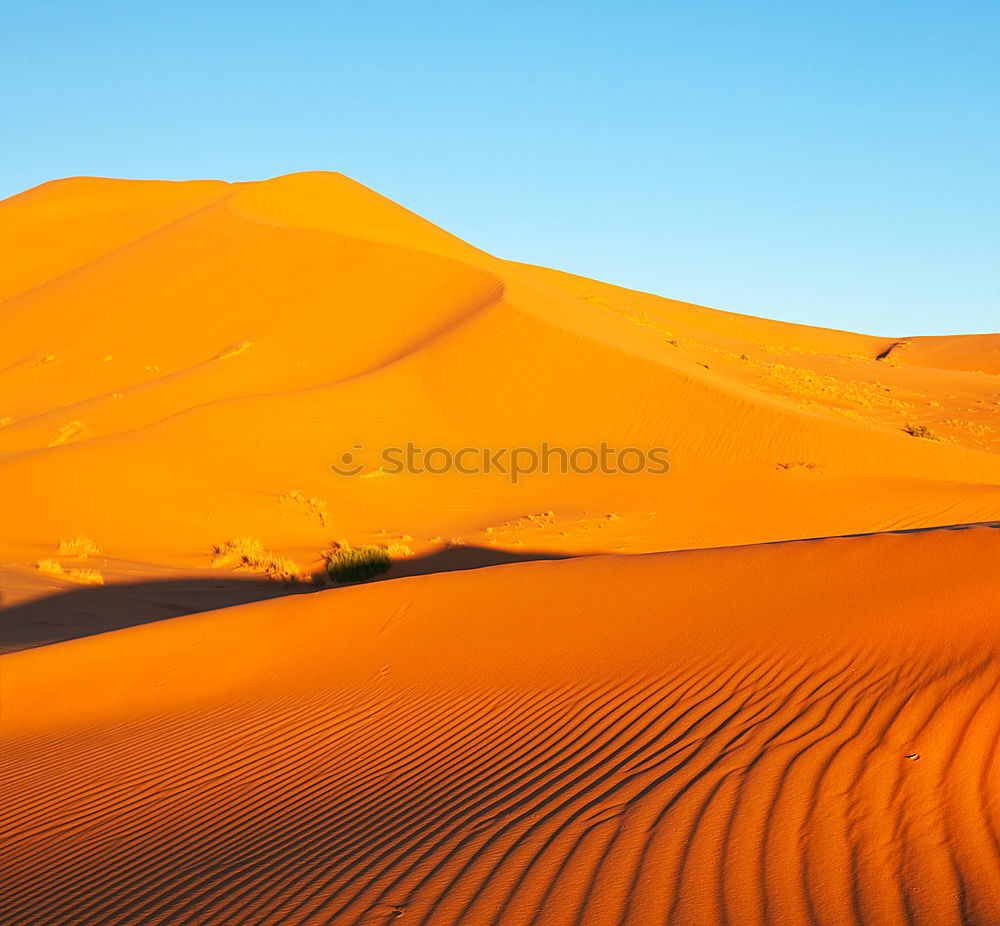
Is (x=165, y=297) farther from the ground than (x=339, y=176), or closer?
closer

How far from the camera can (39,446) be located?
918 inches

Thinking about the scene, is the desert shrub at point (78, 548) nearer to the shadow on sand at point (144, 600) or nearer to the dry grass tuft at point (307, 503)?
the shadow on sand at point (144, 600)

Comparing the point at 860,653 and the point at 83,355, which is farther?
the point at 83,355

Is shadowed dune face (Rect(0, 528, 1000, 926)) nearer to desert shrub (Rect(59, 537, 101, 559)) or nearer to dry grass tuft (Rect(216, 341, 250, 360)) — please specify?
desert shrub (Rect(59, 537, 101, 559))

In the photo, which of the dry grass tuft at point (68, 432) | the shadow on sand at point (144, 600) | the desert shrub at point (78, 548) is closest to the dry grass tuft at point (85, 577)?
the shadow on sand at point (144, 600)

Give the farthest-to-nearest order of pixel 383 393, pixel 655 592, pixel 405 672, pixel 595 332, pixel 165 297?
pixel 165 297 → pixel 595 332 → pixel 383 393 → pixel 655 592 → pixel 405 672

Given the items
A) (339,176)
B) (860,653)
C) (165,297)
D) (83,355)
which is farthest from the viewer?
(339,176)

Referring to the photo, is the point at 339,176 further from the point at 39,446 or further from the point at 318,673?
the point at 318,673

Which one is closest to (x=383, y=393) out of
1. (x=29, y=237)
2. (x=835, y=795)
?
(x=835, y=795)

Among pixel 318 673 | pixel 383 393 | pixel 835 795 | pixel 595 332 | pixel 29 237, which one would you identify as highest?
pixel 29 237

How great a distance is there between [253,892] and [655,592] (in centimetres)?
519

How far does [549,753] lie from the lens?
5.22 metres

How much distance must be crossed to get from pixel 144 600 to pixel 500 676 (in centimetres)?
731

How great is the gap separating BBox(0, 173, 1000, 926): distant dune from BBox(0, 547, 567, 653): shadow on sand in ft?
0.23
